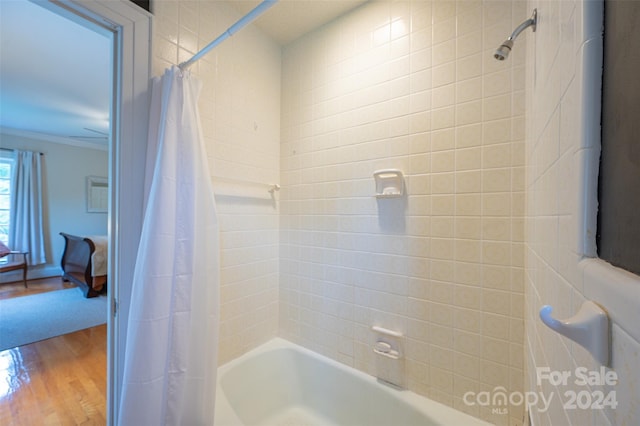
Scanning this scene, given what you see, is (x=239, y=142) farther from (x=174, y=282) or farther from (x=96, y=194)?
(x=96, y=194)

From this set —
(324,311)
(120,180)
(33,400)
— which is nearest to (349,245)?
(324,311)

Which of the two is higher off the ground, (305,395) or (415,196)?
(415,196)

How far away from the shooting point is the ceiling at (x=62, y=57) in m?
1.58

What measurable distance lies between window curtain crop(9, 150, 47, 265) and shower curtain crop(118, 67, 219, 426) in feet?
17.2

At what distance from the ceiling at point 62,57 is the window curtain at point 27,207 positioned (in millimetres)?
634

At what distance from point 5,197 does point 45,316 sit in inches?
108

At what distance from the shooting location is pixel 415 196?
4.33 feet

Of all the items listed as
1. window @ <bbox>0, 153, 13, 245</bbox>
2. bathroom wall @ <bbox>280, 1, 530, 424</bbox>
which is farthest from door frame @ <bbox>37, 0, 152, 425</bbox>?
window @ <bbox>0, 153, 13, 245</bbox>

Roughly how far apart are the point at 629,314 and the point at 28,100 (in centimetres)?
501

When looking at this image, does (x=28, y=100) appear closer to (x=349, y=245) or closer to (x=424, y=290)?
(x=349, y=245)

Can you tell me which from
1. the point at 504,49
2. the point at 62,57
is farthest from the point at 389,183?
the point at 62,57

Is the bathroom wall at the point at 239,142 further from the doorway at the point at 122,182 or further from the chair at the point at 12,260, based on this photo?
the chair at the point at 12,260

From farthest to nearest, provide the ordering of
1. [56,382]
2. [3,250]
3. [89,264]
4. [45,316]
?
[3,250], [89,264], [45,316], [56,382]

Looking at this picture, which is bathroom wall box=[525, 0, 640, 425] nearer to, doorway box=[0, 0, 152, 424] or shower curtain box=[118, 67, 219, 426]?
shower curtain box=[118, 67, 219, 426]
